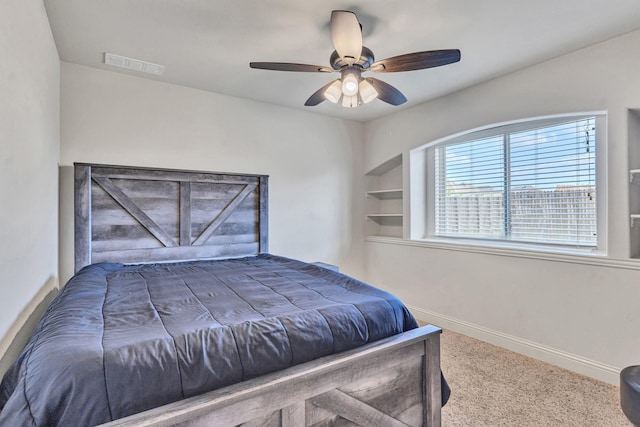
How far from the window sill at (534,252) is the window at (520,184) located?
0.17 m

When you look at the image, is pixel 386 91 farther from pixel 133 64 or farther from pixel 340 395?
pixel 133 64

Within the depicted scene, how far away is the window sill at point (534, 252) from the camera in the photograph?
2.36 m

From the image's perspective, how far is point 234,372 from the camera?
114cm

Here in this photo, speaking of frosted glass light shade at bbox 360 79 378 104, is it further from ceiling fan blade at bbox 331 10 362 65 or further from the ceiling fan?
ceiling fan blade at bbox 331 10 362 65

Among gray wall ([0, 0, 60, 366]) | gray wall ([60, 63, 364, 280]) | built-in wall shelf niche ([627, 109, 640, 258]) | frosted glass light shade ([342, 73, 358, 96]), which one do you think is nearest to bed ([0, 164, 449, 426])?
gray wall ([0, 0, 60, 366])

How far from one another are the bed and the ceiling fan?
1.26 meters

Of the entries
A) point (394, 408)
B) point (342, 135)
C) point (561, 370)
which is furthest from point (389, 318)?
point (342, 135)

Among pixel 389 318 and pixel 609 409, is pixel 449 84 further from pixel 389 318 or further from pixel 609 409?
A: pixel 609 409

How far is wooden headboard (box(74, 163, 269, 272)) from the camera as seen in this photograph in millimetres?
2727

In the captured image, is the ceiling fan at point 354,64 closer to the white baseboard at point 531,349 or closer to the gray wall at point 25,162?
the gray wall at point 25,162

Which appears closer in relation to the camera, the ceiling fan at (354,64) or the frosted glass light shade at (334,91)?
the ceiling fan at (354,64)

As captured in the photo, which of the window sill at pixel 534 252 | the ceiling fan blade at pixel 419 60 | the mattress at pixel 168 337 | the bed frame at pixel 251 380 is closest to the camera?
the mattress at pixel 168 337

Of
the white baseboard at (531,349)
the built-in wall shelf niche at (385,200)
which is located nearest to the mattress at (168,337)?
the white baseboard at (531,349)

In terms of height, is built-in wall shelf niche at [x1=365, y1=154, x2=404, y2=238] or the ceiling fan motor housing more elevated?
the ceiling fan motor housing
